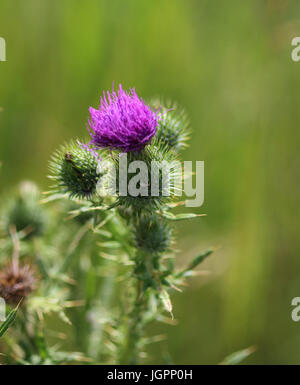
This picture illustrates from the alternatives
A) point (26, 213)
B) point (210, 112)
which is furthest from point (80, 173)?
point (210, 112)

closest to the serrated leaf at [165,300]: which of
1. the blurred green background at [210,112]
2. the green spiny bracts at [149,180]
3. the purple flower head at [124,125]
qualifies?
the green spiny bracts at [149,180]

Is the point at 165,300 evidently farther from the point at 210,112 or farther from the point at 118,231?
the point at 210,112

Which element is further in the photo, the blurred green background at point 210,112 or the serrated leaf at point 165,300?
the blurred green background at point 210,112

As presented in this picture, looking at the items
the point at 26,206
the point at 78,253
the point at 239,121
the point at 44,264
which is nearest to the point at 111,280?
the point at 78,253

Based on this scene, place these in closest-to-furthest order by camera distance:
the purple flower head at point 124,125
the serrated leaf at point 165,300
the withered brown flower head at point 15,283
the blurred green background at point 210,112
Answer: the serrated leaf at point 165,300, the purple flower head at point 124,125, the withered brown flower head at point 15,283, the blurred green background at point 210,112

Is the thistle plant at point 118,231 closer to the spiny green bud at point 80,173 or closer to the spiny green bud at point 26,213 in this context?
the spiny green bud at point 80,173
